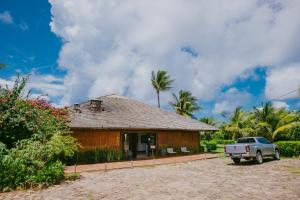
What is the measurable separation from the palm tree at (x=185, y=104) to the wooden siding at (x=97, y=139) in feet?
87.2

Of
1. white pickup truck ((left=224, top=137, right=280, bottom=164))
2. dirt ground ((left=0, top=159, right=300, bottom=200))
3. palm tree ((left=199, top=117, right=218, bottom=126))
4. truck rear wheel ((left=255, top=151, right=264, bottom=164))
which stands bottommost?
dirt ground ((left=0, top=159, right=300, bottom=200))

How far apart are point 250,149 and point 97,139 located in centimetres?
1088

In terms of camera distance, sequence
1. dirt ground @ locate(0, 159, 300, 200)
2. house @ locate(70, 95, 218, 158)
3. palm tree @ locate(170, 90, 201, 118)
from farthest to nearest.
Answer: palm tree @ locate(170, 90, 201, 118) → house @ locate(70, 95, 218, 158) → dirt ground @ locate(0, 159, 300, 200)

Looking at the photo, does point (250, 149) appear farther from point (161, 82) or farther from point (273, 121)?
point (161, 82)

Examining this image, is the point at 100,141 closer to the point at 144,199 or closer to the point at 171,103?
the point at 144,199

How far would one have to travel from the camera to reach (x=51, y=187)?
11383 mm

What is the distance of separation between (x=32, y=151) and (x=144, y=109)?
18.2 metres

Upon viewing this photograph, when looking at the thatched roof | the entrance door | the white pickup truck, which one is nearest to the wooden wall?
the thatched roof

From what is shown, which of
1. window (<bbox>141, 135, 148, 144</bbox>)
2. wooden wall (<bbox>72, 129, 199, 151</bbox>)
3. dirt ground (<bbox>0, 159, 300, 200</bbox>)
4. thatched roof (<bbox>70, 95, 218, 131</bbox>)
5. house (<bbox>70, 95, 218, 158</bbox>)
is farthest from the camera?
window (<bbox>141, 135, 148, 144</bbox>)

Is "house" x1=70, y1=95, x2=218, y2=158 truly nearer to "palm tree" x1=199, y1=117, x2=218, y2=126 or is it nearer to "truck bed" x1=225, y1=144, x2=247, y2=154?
"truck bed" x1=225, y1=144, x2=247, y2=154

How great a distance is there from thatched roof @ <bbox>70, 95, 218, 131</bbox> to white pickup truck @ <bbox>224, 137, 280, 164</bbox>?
6.89 m

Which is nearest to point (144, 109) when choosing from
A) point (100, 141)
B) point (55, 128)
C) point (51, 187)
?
point (100, 141)

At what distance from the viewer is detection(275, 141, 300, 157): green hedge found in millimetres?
23422

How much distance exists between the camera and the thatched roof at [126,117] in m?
20.8
